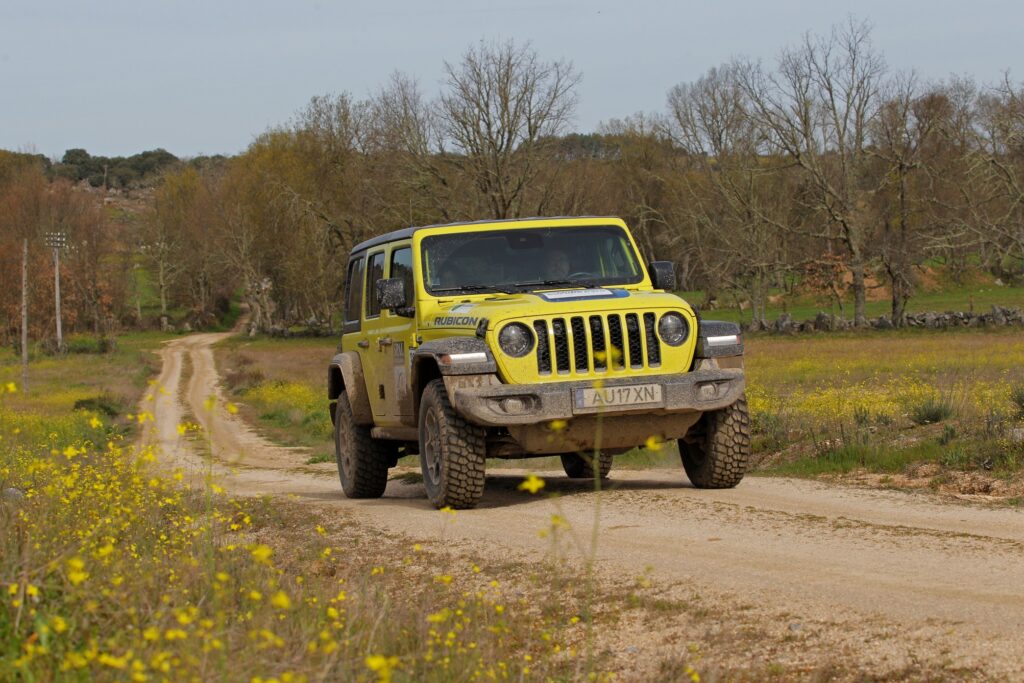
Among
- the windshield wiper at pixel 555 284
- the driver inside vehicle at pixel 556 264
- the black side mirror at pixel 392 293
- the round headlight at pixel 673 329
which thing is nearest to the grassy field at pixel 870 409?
the round headlight at pixel 673 329

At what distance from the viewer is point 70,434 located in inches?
1053

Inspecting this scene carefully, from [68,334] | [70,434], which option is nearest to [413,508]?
[70,434]

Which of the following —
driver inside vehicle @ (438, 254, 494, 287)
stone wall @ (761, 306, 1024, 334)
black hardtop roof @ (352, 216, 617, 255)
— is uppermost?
black hardtop roof @ (352, 216, 617, 255)

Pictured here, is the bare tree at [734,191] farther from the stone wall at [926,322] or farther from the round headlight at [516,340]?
the round headlight at [516,340]

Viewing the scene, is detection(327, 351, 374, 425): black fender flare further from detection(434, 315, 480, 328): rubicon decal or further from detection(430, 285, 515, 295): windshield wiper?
detection(434, 315, 480, 328): rubicon decal

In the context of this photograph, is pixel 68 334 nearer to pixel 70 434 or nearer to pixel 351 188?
pixel 351 188

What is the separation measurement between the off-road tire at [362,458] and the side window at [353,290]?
2.71ft

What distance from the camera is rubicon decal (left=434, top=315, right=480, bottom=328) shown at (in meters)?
10.0

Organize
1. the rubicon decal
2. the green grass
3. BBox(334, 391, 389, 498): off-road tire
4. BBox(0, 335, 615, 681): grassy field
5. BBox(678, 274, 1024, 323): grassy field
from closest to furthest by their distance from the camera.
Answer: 1. BBox(0, 335, 615, 681): grassy field
2. the rubicon decal
3. the green grass
4. BBox(334, 391, 389, 498): off-road tire
5. BBox(678, 274, 1024, 323): grassy field

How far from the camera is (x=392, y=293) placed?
10.8 metres

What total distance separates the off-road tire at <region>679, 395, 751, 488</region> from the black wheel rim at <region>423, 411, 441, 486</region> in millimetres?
2075

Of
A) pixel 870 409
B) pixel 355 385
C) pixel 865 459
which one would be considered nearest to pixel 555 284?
pixel 355 385

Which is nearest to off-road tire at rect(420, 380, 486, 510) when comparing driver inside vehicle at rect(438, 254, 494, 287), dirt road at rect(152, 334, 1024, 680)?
dirt road at rect(152, 334, 1024, 680)

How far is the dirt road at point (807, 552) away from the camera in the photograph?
5.61 meters
